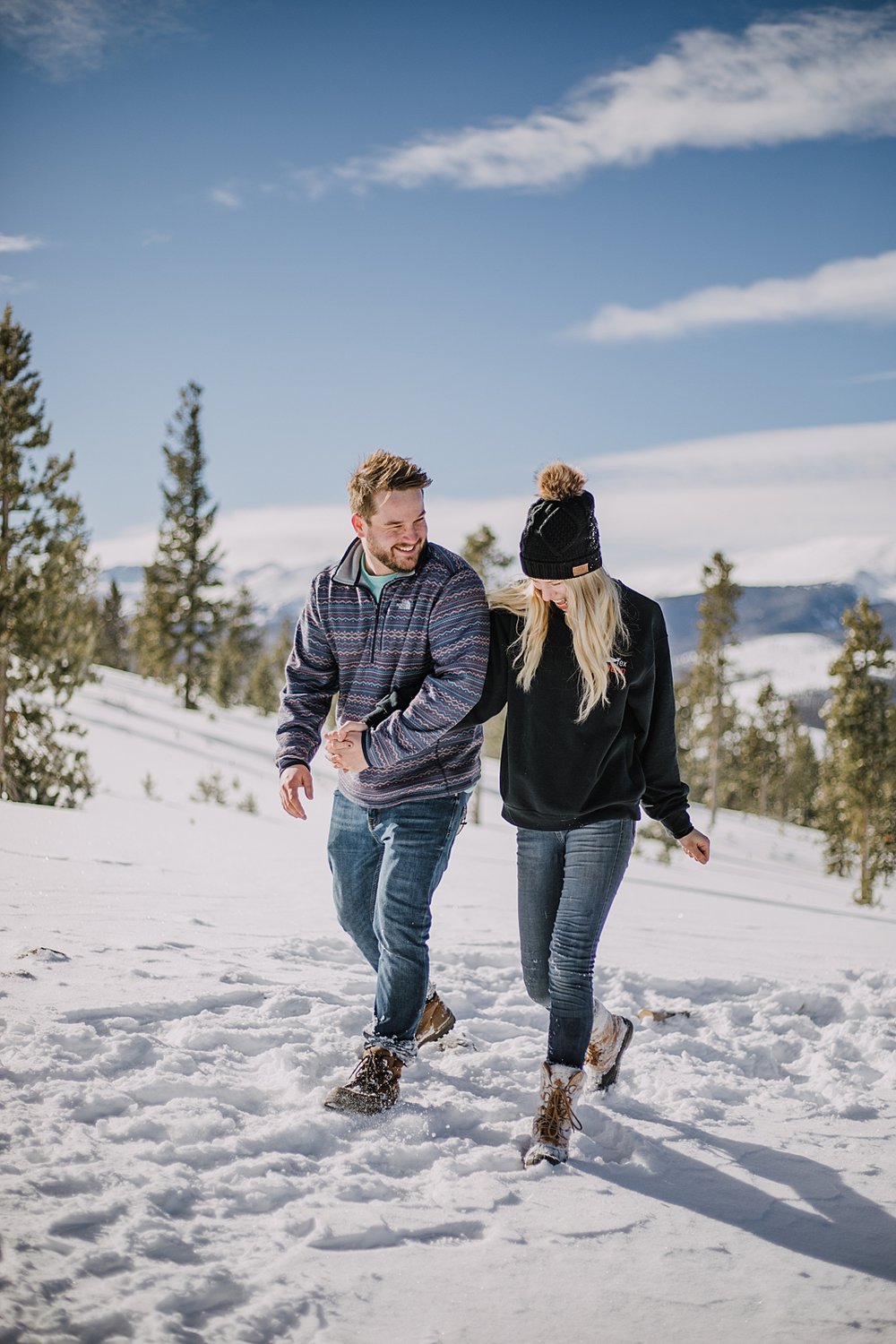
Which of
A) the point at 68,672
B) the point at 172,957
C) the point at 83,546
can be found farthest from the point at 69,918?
the point at 83,546

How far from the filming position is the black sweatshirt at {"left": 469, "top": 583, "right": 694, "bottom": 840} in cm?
346

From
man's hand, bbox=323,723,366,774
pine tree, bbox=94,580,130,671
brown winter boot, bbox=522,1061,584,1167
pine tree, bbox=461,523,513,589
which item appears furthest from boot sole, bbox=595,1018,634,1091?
pine tree, bbox=94,580,130,671

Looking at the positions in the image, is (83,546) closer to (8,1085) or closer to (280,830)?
(280,830)

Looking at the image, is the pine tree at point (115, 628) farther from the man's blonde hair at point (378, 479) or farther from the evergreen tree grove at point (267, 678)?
the man's blonde hair at point (378, 479)

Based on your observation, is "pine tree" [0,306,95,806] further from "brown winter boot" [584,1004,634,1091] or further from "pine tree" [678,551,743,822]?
"pine tree" [678,551,743,822]

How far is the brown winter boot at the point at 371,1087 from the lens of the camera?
134 inches

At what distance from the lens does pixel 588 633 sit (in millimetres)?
3408

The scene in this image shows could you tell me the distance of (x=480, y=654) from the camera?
11.6 ft

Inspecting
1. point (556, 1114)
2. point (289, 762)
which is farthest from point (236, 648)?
point (556, 1114)

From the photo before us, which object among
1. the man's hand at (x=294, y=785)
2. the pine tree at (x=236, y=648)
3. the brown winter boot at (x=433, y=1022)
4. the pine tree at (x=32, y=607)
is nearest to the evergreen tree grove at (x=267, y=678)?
the pine tree at (x=236, y=648)

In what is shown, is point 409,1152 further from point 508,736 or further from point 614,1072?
point 508,736

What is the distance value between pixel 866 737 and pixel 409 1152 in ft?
95.3

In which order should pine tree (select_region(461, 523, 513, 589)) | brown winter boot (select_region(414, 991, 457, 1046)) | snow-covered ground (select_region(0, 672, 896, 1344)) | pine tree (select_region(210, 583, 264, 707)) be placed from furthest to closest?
pine tree (select_region(210, 583, 264, 707)), pine tree (select_region(461, 523, 513, 589)), brown winter boot (select_region(414, 991, 457, 1046)), snow-covered ground (select_region(0, 672, 896, 1344))

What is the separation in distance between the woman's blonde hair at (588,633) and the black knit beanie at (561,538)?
5 cm
